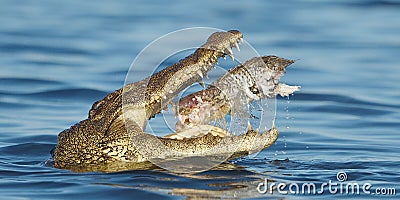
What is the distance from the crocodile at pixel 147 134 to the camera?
644 centimetres

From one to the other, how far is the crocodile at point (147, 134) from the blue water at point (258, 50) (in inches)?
6.7

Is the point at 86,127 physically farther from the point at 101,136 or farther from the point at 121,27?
the point at 121,27

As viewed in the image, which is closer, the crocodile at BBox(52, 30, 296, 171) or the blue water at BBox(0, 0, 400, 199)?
the crocodile at BBox(52, 30, 296, 171)

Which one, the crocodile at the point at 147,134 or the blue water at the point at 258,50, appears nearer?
the crocodile at the point at 147,134

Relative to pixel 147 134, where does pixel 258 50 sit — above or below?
above

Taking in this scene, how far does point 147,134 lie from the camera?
22.4ft

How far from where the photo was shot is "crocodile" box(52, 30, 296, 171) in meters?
6.44

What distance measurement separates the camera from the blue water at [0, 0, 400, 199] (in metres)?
6.86

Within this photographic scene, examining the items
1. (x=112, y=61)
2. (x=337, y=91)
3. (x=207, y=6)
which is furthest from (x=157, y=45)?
(x=207, y=6)

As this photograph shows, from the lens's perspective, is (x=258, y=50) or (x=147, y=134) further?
(x=258, y=50)

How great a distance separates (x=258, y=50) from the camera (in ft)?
47.1

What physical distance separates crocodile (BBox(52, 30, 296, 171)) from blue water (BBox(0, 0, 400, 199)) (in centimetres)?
17

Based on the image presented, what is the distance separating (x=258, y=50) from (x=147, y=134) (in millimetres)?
7699

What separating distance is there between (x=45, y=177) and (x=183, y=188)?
1176 millimetres
